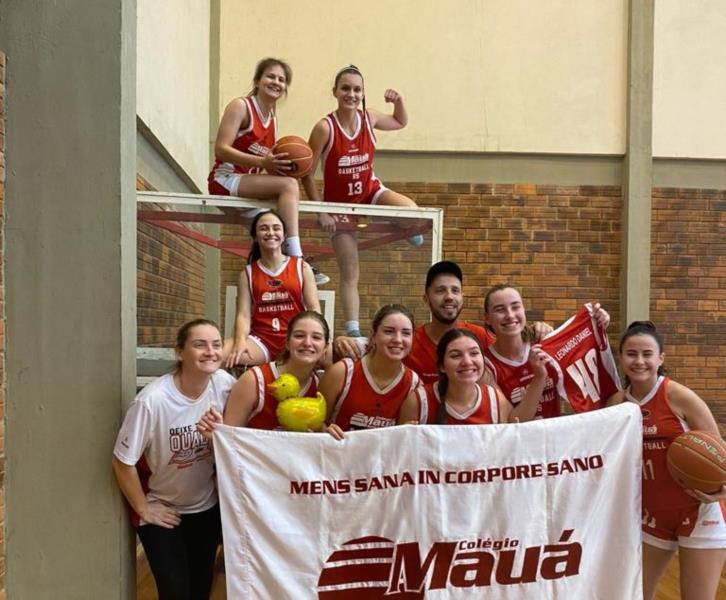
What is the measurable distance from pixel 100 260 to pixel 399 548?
6.60 ft

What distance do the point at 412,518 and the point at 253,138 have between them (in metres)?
2.91

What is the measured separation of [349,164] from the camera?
196 inches

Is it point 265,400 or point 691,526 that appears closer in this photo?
point 691,526

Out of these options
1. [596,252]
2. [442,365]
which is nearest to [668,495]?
[442,365]

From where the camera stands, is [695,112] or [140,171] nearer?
[140,171]

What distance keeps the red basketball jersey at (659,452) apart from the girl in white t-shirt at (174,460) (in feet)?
7.07

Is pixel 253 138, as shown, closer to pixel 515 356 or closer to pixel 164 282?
pixel 164 282

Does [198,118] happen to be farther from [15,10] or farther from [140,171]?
[15,10]

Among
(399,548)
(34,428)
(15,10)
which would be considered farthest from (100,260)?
(399,548)

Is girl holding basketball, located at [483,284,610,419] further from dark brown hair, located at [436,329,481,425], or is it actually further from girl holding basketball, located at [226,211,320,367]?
girl holding basketball, located at [226,211,320,367]

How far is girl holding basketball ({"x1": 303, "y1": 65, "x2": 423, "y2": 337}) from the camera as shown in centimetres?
489

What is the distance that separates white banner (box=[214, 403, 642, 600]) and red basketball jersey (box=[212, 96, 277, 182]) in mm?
2344

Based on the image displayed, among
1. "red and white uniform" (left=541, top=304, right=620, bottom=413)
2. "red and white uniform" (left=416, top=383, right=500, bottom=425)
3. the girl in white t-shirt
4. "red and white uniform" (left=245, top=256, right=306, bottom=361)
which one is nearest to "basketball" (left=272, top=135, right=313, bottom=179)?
"red and white uniform" (left=245, top=256, right=306, bottom=361)

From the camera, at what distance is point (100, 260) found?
3221 millimetres
